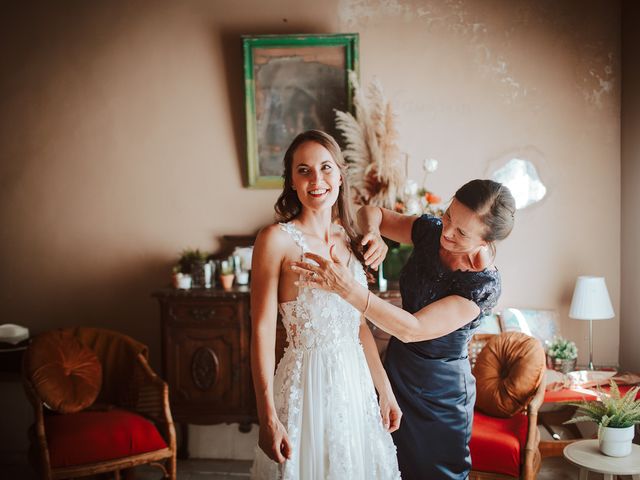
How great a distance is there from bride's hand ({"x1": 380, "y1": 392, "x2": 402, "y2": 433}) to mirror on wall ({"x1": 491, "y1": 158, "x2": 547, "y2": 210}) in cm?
234

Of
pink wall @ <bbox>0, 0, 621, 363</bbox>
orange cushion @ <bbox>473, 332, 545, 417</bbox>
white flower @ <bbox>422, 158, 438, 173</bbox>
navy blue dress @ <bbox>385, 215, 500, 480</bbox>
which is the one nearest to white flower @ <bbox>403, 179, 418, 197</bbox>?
white flower @ <bbox>422, 158, 438, 173</bbox>

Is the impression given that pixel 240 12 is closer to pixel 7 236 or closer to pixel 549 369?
pixel 7 236

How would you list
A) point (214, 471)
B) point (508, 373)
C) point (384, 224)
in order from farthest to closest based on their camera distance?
point (214, 471), point (508, 373), point (384, 224)

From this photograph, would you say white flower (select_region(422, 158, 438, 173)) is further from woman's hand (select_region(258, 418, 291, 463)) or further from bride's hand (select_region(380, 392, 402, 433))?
woman's hand (select_region(258, 418, 291, 463))

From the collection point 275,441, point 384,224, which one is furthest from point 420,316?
point 275,441

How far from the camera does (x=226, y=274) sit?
375 cm

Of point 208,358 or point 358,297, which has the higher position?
point 358,297

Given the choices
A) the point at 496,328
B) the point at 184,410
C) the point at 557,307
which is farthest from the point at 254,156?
the point at 557,307

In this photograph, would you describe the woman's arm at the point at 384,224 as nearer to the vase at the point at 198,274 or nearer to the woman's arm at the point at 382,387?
the woman's arm at the point at 382,387

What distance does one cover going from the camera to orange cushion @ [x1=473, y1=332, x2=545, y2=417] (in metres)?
3.09

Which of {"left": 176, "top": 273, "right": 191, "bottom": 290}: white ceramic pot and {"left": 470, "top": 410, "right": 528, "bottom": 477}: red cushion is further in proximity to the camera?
{"left": 176, "top": 273, "right": 191, "bottom": 290}: white ceramic pot

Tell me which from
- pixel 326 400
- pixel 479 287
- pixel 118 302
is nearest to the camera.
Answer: pixel 326 400

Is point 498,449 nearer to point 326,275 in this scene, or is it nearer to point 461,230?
point 461,230

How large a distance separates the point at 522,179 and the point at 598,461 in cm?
189
